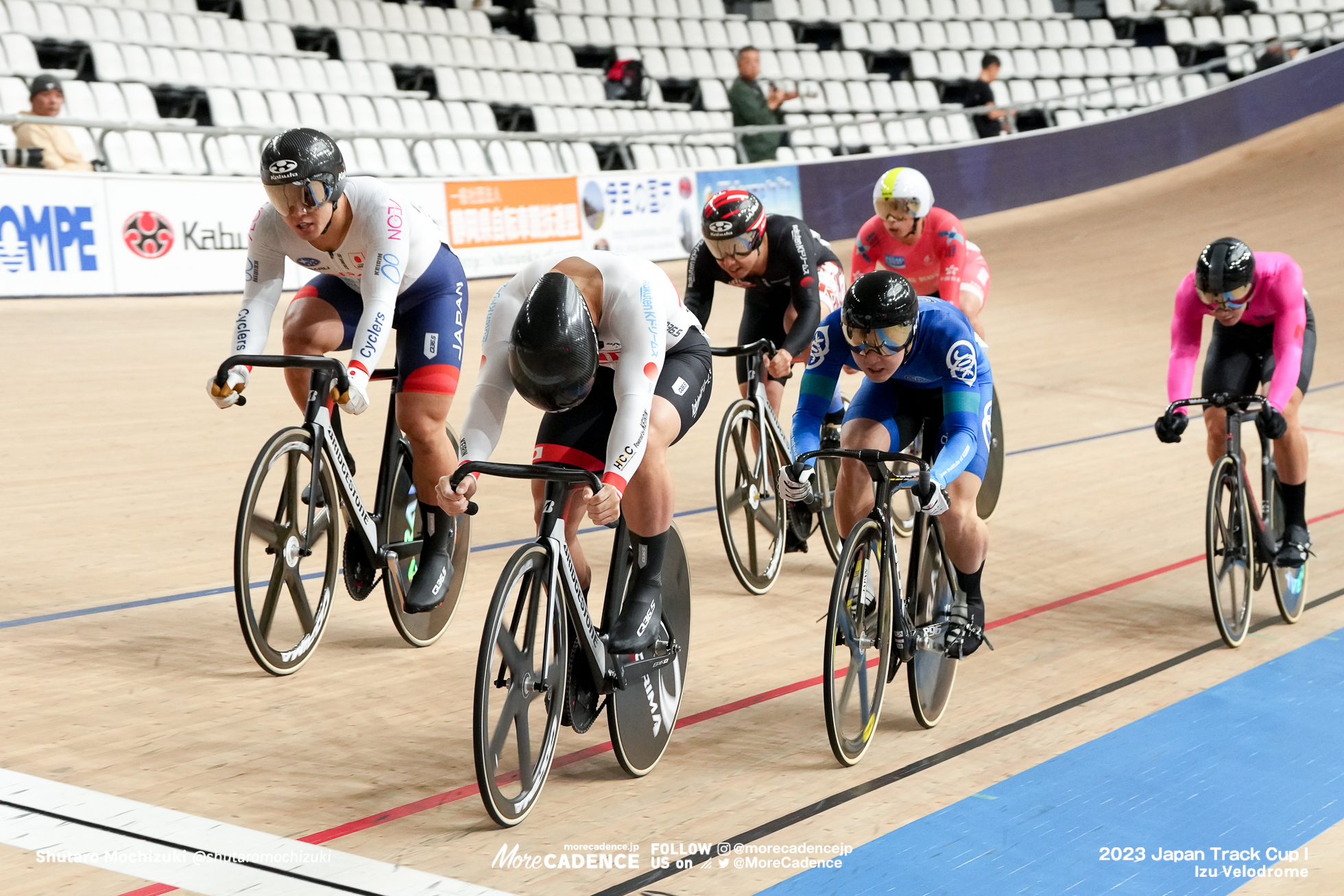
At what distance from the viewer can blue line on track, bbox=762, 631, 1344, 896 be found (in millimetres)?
2654

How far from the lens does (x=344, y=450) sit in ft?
12.3

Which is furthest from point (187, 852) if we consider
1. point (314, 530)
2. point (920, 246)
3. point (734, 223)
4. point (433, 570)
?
point (920, 246)

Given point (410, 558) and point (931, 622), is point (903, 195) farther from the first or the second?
point (410, 558)

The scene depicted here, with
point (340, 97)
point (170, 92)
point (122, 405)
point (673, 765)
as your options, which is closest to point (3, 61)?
point (170, 92)

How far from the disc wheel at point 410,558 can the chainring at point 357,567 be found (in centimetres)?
5

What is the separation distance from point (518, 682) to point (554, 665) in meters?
0.13

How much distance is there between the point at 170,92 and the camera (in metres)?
10.8

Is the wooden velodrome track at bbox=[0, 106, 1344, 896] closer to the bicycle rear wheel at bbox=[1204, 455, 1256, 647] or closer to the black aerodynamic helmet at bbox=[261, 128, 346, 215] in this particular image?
the bicycle rear wheel at bbox=[1204, 455, 1256, 647]

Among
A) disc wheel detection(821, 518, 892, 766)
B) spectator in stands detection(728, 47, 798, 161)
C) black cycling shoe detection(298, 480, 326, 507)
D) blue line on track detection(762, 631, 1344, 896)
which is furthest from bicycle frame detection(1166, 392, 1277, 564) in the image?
spectator in stands detection(728, 47, 798, 161)

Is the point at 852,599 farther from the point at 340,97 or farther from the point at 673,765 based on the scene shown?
the point at 340,97

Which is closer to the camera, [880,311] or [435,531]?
[880,311]

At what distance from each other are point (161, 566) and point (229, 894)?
99.0 inches

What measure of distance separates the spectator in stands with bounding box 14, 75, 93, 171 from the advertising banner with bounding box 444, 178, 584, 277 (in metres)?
2.82

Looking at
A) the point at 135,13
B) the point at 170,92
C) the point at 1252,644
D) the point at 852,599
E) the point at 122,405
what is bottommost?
the point at 1252,644
